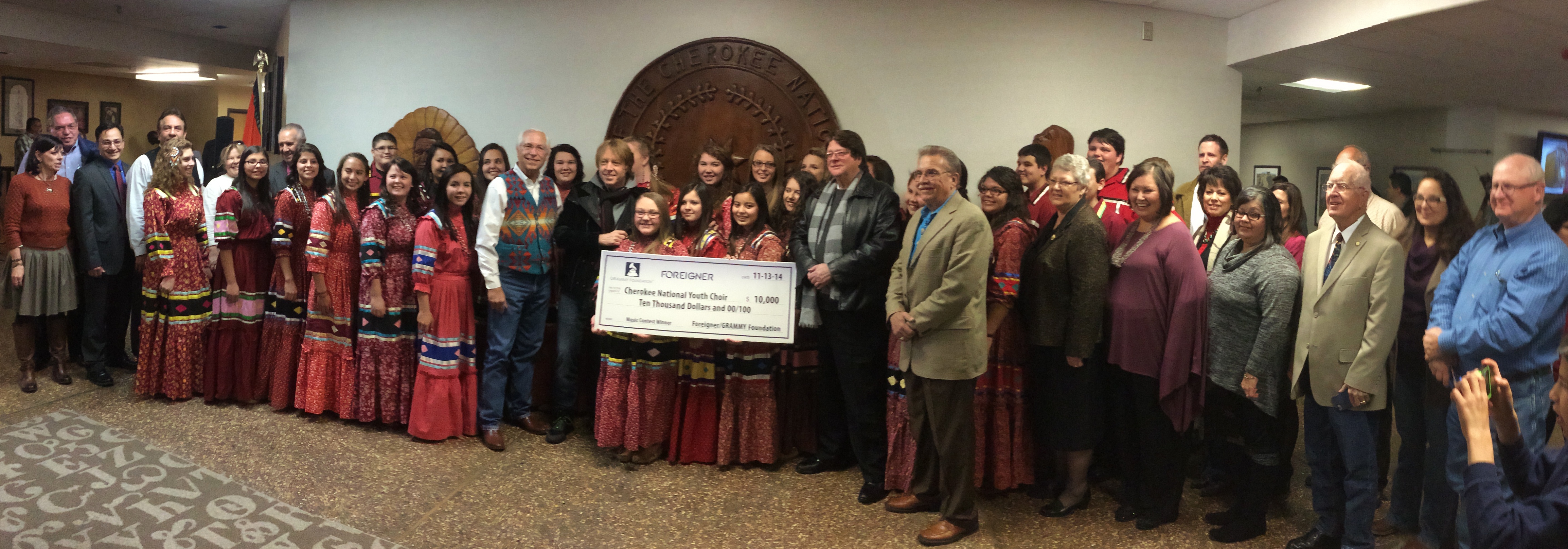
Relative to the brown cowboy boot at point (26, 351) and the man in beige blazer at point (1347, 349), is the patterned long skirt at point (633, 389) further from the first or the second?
the brown cowboy boot at point (26, 351)

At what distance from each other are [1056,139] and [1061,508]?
2.74 m

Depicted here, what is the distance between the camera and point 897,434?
362cm

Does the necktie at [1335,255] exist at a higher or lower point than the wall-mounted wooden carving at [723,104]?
lower

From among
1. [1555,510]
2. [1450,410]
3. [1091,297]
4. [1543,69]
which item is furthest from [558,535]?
[1543,69]

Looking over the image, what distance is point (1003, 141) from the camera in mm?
5457

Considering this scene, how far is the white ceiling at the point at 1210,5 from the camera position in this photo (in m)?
5.18

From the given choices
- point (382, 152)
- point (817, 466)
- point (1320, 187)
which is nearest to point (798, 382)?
point (817, 466)

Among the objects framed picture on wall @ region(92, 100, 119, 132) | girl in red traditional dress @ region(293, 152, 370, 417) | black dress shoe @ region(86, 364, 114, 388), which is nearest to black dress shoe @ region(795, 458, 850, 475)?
girl in red traditional dress @ region(293, 152, 370, 417)

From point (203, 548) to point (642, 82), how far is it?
363cm

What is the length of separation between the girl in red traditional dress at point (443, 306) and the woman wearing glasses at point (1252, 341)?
348cm

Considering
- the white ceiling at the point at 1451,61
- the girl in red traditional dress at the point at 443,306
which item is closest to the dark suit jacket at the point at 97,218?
the girl in red traditional dress at the point at 443,306

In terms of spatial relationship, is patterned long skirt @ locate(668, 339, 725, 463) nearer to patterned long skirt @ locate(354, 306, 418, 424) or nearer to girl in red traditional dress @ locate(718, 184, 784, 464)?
girl in red traditional dress @ locate(718, 184, 784, 464)

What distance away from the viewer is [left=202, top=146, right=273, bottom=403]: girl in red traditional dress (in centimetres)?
456

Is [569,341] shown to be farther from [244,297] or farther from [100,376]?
[100,376]
